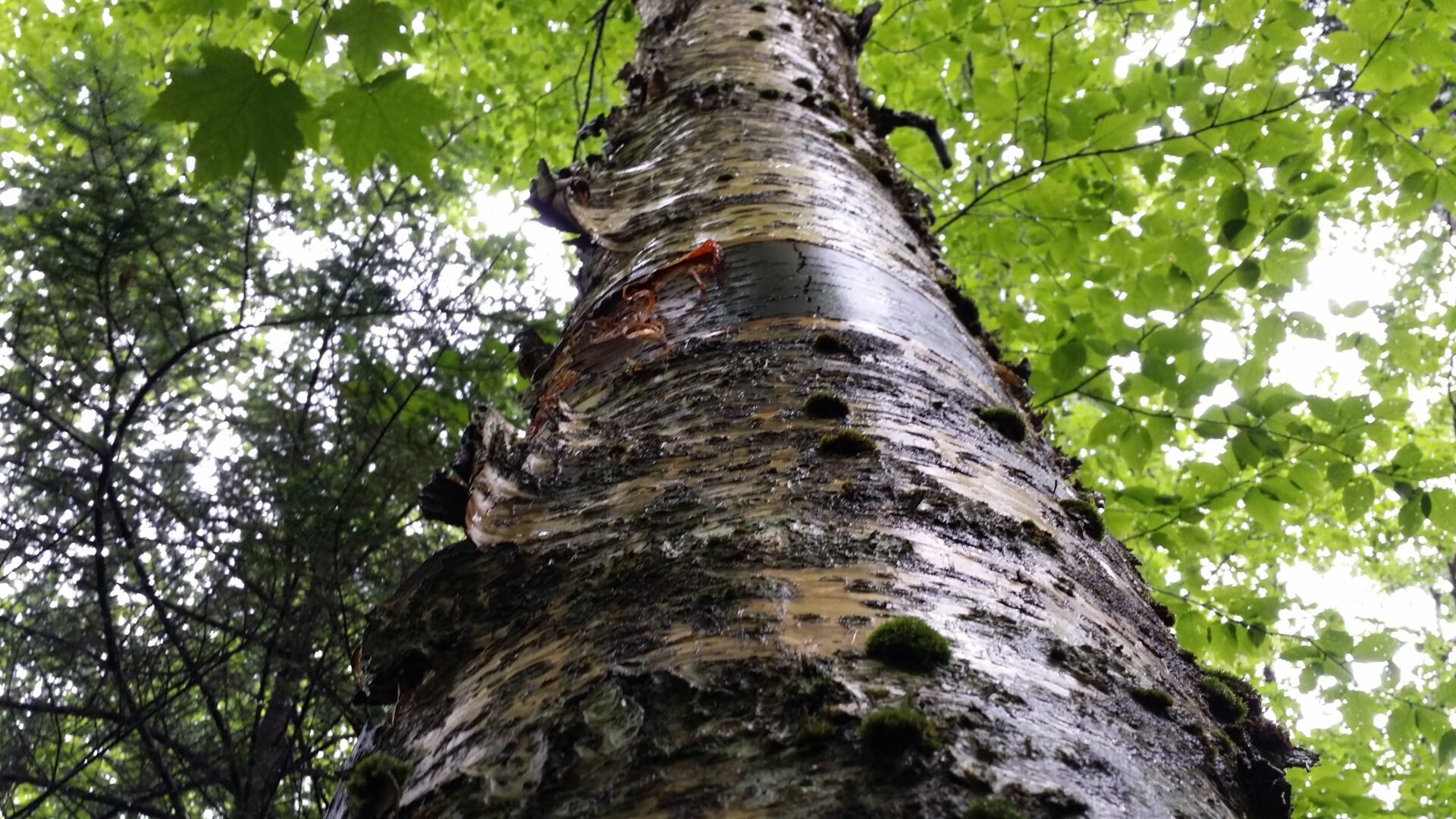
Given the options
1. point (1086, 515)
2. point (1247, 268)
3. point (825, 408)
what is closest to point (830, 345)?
point (825, 408)

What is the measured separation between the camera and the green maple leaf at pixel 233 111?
1573 millimetres

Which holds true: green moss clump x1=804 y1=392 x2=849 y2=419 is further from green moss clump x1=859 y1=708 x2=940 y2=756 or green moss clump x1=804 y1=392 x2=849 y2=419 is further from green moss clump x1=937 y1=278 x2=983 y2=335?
green moss clump x1=937 y1=278 x2=983 y2=335

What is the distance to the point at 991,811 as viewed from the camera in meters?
0.50

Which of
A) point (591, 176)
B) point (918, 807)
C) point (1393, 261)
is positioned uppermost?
point (1393, 261)

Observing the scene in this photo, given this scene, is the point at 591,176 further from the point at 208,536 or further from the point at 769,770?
the point at 208,536

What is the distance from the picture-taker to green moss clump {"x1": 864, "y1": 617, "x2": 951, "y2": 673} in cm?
65

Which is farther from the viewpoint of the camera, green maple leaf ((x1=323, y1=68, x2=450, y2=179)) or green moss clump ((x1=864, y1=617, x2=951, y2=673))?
green maple leaf ((x1=323, y1=68, x2=450, y2=179))

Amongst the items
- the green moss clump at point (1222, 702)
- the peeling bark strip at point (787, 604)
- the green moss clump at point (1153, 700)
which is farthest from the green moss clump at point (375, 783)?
the green moss clump at point (1222, 702)

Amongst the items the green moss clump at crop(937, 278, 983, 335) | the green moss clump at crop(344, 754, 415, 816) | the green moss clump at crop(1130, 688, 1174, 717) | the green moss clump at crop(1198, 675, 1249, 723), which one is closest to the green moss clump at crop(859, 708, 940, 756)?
the green moss clump at crop(1130, 688, 1174, 717)

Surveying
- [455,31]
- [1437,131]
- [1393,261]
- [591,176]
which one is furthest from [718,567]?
[1393,261]

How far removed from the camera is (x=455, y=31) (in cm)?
645

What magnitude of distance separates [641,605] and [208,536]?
13.3 feet

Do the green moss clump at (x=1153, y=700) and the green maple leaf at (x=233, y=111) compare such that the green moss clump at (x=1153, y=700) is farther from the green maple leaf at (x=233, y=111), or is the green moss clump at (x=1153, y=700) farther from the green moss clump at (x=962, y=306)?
the green maple leaf at (x=233, y=111)

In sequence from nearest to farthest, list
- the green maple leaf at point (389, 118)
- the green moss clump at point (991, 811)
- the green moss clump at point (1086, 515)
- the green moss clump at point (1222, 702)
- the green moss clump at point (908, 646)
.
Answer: the green moss clump at point (991, 811), the green moss clump at point (908, 646), the green moss clump at point (1222, 702), the green moss clump at point (1086, 515), the green maple leaf at point (389, 118)
